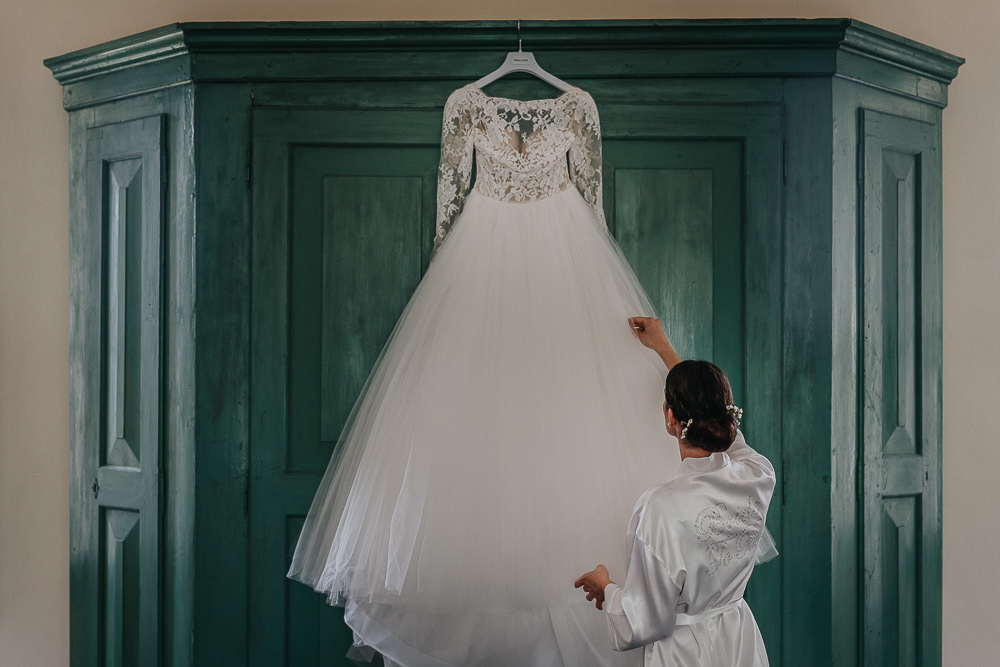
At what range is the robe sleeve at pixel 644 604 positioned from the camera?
140 cm

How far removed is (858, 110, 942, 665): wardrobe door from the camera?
82.0 inches

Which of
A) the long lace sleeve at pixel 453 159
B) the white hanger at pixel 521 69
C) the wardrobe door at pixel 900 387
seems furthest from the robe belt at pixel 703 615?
the white hanger at pixel 521 69

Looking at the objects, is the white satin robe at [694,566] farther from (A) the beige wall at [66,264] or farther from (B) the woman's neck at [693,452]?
(A) the beige wall at [66,264]

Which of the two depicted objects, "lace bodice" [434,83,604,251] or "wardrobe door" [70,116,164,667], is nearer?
"lace bodice" [434,83,604,251]

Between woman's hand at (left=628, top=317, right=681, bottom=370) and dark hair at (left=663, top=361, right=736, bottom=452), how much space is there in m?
0.38

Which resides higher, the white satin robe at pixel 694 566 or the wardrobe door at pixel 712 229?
the wardrobe door at pixel 712 229

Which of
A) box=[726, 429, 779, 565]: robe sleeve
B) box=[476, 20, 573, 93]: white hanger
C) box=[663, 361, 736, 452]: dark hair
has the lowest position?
box=[726, 429, 779, 565]: robe sleeve

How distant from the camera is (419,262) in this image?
81.4 inches

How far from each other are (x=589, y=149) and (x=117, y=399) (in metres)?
1.68

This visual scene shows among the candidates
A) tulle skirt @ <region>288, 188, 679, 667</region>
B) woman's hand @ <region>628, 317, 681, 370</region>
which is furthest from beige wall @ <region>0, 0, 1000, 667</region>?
woman's hand @ <region>628, 317, 681, 370</region>

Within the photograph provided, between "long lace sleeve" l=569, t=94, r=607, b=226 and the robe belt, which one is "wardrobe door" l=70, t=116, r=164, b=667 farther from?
the robe belt

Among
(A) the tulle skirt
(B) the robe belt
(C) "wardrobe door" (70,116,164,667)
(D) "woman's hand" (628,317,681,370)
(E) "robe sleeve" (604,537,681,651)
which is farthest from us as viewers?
(C) "wardrobe door" (70,116,164,667)

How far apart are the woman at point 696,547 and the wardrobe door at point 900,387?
0.78 m

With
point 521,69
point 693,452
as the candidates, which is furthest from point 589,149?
point 693,452
